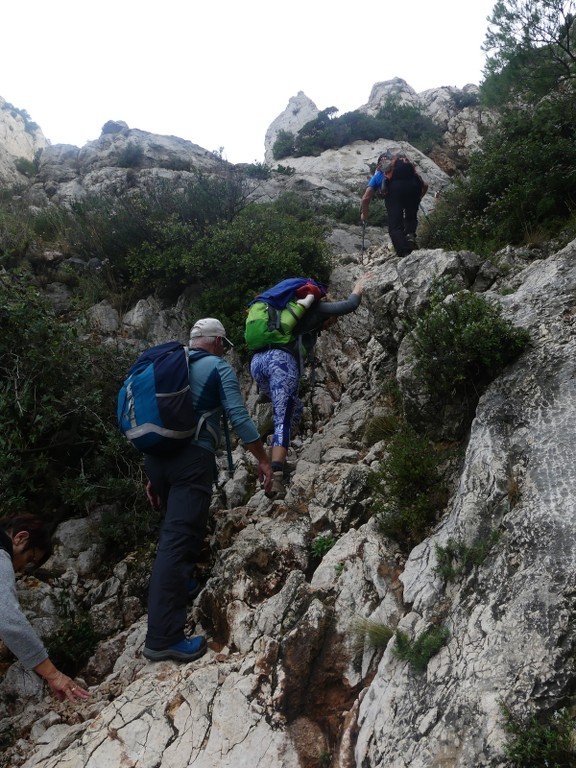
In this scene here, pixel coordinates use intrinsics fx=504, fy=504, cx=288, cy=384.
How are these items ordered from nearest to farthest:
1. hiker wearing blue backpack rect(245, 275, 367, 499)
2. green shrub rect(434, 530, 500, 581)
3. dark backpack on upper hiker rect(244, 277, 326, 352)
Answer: green shrub rect(434, 530, 500, 581) < hiker wearing blue backpack rect(245, 275, 367, 499) < dark backpack on upper hiker rect(244, 277, 326, 352)

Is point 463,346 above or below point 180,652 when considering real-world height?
above

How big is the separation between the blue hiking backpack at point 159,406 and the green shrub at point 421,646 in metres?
2.30

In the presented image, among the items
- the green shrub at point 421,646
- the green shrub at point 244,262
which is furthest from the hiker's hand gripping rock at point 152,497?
the green shrub at point 244,262

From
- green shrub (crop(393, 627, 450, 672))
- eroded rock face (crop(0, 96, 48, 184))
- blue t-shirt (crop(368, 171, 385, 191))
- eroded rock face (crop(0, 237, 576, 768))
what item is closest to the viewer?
eroded rock face (crop(0, 237, 576, 768))

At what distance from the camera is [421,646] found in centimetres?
306

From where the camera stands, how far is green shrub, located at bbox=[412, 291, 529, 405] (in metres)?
4.41

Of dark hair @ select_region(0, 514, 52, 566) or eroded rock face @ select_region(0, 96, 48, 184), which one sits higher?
eroded rock face @ select_region(0, 96, 48, 184)

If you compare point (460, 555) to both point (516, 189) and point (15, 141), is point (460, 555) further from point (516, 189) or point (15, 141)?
point (15, 141)

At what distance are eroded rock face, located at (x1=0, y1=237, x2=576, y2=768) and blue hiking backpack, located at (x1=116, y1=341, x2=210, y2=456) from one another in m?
1.40

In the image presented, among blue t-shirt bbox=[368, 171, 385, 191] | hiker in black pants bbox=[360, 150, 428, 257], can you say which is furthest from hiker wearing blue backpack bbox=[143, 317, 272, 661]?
blue t-shirt bbox=[368, 171, 385, 191]

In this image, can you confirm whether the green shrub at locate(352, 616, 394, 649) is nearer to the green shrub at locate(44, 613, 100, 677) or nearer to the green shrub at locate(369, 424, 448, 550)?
the green shrub at locate(369, 424, 448, 550)

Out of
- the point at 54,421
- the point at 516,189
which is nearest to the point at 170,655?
the point at 54,421

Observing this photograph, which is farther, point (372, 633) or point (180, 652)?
point (180, 652)

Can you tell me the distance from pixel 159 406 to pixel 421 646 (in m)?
2.61
